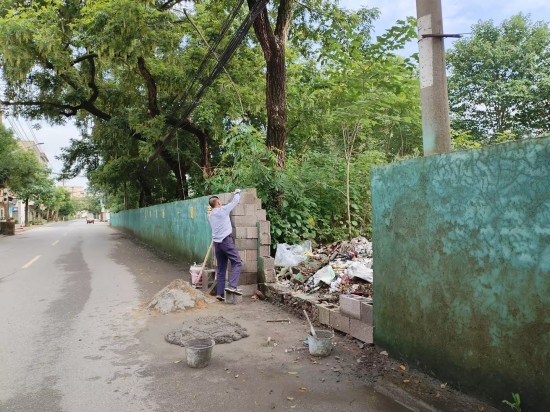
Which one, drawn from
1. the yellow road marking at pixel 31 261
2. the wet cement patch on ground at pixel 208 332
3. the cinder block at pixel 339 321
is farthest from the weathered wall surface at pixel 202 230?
the yellow road marking at pixel 31 261

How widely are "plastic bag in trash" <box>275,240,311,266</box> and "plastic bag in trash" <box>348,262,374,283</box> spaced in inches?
67.9

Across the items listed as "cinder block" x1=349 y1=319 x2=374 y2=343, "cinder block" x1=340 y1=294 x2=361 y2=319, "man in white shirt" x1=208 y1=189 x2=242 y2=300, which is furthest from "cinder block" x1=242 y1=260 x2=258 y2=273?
"cinder block" x1=349 y1=319 x2=374 y2=343

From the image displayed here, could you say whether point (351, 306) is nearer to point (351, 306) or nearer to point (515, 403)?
point (351, 306)

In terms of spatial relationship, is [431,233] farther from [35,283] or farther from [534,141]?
[35,283]

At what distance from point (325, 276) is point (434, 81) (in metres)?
3.26

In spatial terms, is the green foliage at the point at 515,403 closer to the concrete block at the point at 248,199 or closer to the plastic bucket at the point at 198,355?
the plastic bucket at the point at 198,355

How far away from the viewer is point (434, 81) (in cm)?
406

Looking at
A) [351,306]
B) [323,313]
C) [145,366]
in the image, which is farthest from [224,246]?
[145,366]

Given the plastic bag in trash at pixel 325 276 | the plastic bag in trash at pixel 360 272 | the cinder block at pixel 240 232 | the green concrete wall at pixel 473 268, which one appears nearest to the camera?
the green concrete wall at pixel 473 268

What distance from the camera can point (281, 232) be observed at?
822 centimetres

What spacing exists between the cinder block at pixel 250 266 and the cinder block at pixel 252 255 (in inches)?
2.0

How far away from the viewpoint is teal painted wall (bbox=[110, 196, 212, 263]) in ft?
31.5

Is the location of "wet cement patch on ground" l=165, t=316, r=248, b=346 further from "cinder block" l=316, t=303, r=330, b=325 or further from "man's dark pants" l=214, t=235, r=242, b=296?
"man's dark pants" l=214, t=235, r=242, b=296

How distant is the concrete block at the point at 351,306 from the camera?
4.61m
